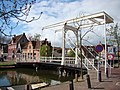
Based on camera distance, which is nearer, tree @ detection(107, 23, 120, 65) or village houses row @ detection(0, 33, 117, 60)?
tree @ detection(107, 23, 120, 65)

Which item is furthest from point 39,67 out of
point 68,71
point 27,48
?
point 27,48

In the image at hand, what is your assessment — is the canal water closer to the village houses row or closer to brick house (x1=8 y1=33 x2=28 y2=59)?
the village houses row

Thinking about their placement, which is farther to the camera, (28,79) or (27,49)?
(27,49)

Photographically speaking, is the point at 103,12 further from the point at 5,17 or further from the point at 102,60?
the point at 5,17

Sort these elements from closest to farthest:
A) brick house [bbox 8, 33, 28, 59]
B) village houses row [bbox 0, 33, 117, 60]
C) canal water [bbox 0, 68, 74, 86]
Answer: canal water [bbox 0, 68, 74, 86] → village houses row [bbox 0, 33, 117, 60] → brick house [bbox 8, 33, 28, 59]

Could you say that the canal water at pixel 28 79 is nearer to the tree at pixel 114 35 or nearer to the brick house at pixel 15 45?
the tree at pixel 114 35

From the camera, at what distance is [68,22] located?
27.9 metres

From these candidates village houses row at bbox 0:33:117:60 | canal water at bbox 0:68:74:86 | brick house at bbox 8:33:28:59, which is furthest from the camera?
brick house at bbox 8:33:28:59

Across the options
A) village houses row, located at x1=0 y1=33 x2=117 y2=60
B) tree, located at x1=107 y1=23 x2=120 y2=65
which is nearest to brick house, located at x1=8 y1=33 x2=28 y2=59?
village houses row, located at x1=0 y1=33 x2=117 y2=60

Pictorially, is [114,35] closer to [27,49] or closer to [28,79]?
[28,79]

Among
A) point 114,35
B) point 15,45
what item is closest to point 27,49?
point 15,45

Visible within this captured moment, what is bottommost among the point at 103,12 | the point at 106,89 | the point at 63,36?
the point at 106,89

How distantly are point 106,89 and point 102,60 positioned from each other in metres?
20.5

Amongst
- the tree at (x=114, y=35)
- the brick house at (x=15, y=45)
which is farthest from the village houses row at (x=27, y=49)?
the tree at (x=114, y=35)
